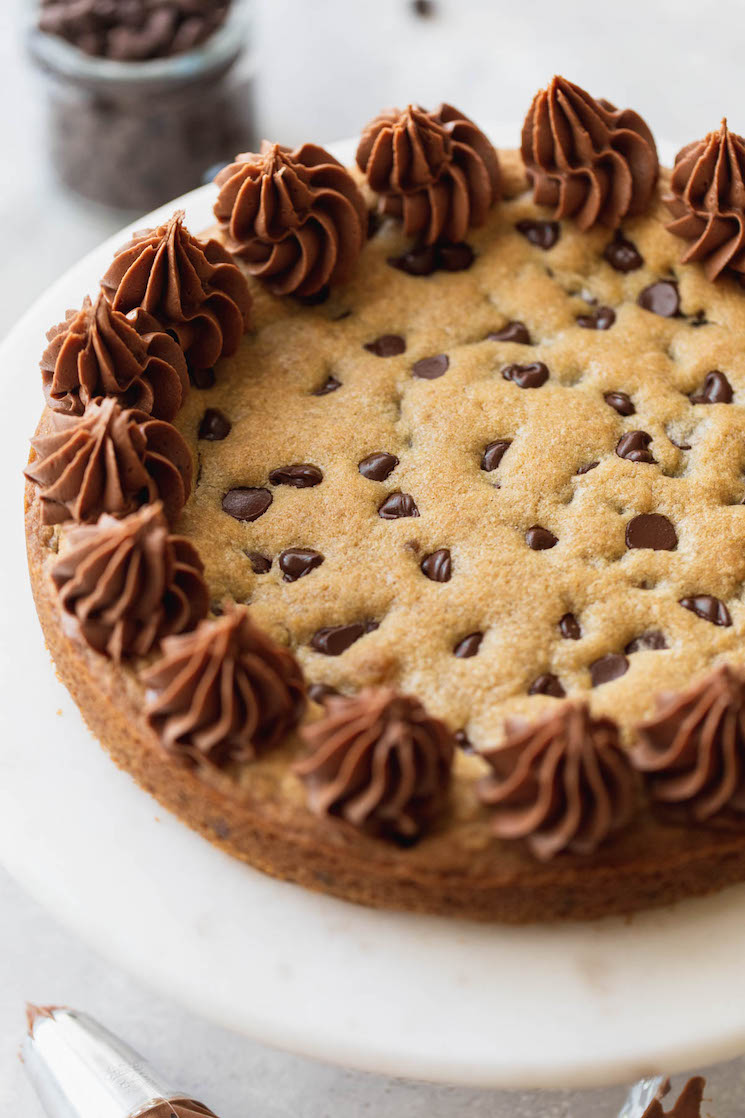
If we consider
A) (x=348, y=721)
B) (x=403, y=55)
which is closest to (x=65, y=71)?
(x=403, y=55)

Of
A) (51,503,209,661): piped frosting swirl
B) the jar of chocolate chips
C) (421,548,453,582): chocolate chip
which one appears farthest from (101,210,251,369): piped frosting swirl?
the jar of chocolate chips

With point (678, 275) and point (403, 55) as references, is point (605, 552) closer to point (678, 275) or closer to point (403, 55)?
point (678, 275)

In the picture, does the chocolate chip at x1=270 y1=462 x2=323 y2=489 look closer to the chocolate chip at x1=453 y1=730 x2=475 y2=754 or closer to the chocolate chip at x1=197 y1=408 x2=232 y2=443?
the chocolate chip at x1=197 y1=408 x2=232 y2=443

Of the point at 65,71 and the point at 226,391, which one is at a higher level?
the point at 65,71

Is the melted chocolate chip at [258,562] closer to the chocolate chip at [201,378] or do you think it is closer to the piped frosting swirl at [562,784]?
the chocolate chip at [201,378]

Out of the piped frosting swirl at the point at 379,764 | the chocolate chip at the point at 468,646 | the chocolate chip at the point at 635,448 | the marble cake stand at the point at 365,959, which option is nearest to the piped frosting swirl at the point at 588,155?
the chocolate chip at the point at 635,448

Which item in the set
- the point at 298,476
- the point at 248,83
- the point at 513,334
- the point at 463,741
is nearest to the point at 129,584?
the point at 298,476
